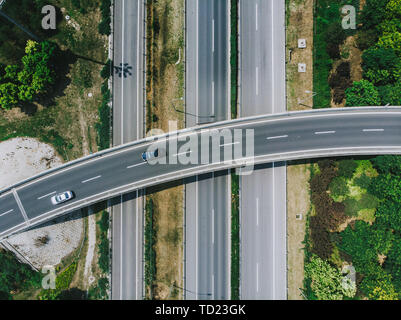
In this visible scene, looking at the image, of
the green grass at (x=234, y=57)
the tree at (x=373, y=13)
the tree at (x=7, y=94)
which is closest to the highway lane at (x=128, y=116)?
the green grass at (x=234, y=57)

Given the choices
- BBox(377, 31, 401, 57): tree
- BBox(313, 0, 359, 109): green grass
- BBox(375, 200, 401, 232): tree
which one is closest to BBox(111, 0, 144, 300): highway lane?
BBox(313, 0, 359, 109): green grass

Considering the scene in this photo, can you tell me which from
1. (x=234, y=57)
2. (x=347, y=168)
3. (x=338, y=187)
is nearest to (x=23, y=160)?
(x=234, y=57)

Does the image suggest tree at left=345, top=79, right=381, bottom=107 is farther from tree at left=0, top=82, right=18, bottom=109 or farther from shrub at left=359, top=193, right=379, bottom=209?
tree at left=0, top=82, right=18, bottom=109

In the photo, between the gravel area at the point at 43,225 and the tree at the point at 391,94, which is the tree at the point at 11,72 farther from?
the tree at the point at 391,94

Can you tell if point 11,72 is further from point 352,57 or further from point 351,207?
point 351,207

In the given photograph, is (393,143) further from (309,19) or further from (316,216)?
(309,19)
